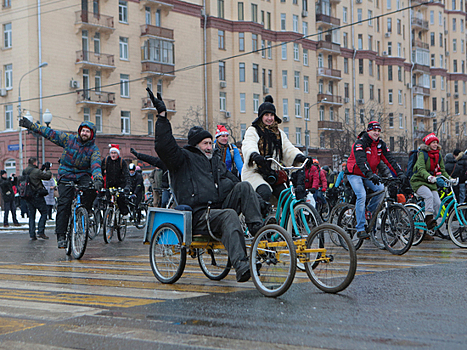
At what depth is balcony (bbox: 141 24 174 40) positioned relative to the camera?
4988 centimetres

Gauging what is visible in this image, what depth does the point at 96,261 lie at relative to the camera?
1002 centimetres

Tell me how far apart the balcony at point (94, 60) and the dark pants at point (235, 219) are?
3976 cm

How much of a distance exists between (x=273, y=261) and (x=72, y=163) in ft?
18.0

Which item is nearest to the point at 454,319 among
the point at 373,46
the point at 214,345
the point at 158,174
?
Answer: the point at 214,345

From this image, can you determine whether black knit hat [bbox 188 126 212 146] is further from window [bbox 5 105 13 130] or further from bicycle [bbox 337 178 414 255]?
window [bbox 5 105 13 130]

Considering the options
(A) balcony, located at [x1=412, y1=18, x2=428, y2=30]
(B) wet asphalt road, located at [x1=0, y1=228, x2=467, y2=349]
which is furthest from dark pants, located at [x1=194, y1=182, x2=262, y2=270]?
(A) balcony, located at [x1=412, y1=18, x2=428, y2=30]

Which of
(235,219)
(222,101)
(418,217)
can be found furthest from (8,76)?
(235,219)

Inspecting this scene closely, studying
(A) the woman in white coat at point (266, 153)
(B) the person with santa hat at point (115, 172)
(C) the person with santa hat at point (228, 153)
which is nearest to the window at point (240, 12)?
(B) the person with santa hat at point (115, 172)

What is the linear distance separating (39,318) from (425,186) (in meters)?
8.62

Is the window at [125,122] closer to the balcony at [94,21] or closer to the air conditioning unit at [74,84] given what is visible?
the air conditioning unit at [74,84]

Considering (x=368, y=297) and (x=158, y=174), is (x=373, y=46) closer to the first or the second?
(x=158, y=174)

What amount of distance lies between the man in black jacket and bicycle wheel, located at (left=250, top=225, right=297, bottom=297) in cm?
20

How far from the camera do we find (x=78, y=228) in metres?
10.6

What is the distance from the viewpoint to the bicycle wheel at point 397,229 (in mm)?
9992
